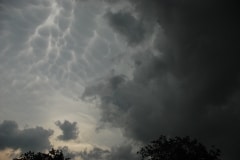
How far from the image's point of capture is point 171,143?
59.4m

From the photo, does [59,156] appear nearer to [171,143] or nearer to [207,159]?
[171,143]

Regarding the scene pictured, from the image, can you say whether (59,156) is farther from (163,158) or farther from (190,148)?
(190,148)

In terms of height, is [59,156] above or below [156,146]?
below

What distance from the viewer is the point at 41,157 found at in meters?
57.3

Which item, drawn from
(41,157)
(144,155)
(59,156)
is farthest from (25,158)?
(144,155)

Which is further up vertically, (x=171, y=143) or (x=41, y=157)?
(x=171, y=143)

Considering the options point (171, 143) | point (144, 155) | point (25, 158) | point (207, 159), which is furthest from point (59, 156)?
point (207, 159)

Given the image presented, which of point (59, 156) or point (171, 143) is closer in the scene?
point (59, 156)

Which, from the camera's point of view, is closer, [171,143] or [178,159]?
[178,159]

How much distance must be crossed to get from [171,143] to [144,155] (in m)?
6.61

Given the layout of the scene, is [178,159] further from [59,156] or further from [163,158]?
[59,156]

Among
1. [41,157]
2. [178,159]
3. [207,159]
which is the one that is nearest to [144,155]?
[178,159]

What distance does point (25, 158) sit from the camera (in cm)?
5862

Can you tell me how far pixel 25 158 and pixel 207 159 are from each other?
126ft
